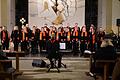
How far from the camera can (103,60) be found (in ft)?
29.8

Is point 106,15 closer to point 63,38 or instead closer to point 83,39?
point 83,39

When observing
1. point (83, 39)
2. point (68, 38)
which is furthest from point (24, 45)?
point (83, 39)

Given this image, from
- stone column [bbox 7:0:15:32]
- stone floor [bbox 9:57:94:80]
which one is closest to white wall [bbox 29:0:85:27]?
stone column [bbox 7:0:15:32]

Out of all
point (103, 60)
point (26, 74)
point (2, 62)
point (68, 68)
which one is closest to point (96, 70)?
point (103, 60)

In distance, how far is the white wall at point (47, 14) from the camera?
2322 cm

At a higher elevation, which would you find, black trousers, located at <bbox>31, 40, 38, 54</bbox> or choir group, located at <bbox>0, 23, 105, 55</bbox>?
choir group, located at <bbox>0, 23, 105, 55</bbox>

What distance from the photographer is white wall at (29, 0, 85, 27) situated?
23.2 meters

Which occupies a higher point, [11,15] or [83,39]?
[11,15]

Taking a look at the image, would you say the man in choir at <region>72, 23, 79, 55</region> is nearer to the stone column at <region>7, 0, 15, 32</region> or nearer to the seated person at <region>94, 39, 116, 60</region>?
the stone column at <region>7, 0, 15, 32</region>

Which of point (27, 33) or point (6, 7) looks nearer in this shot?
point (27, 33)

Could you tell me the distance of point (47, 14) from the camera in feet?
76.9

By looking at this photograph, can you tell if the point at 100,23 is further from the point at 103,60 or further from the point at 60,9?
the point at 103,60

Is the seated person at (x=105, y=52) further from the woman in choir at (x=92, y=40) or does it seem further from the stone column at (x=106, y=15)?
the stone column at (x=106, y=15)

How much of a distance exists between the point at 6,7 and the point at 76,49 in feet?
18.6
